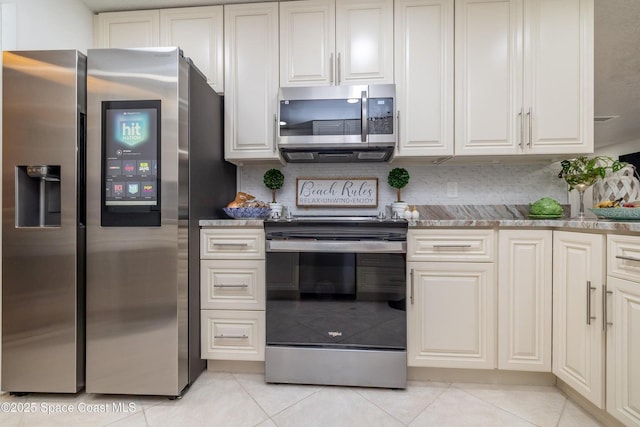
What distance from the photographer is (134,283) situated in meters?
1.52

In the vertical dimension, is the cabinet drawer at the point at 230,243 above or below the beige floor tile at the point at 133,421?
above

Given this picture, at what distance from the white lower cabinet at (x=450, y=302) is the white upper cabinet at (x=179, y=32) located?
1.81 metres

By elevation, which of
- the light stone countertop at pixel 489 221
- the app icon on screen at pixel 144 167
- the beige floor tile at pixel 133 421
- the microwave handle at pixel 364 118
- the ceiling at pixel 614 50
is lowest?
the beige floor tile at pixel 133 421

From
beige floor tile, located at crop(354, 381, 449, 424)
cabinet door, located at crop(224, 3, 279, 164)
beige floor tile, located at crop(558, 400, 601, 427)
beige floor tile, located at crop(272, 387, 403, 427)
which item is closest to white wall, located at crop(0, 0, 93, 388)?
cabinet door, located at crop(224, 3, 279, 164)

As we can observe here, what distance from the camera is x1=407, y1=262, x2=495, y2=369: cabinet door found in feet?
5.36

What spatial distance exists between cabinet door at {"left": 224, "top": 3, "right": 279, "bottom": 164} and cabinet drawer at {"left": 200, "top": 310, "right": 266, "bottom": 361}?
1.07 m

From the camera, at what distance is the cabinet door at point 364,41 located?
1949 millimetres

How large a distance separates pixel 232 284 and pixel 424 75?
1846mm

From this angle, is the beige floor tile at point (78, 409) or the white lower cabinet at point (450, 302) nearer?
the beige floor tile at point (78, 409)

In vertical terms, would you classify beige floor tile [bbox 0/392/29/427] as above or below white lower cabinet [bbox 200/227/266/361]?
below

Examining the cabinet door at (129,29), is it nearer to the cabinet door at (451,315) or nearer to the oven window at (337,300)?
the oven window at (337,300)

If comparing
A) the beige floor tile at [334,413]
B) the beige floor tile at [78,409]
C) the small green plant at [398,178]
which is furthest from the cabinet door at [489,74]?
the beige floor tile at [78,409]

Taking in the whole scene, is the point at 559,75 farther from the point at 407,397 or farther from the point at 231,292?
the point at 231,292

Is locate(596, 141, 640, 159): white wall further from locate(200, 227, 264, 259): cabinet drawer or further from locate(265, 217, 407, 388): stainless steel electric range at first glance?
locate(200, 227, 264, 259): cabinet drawer
